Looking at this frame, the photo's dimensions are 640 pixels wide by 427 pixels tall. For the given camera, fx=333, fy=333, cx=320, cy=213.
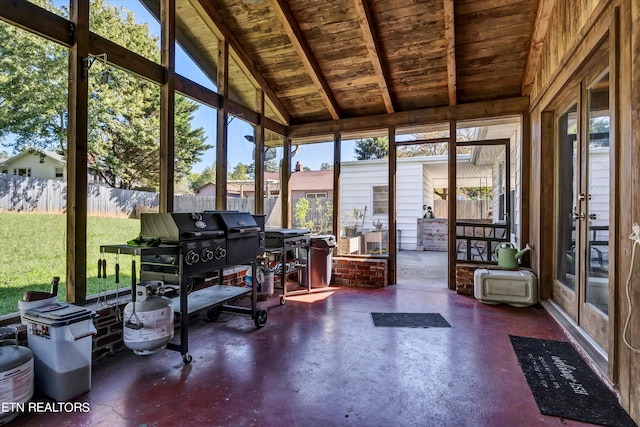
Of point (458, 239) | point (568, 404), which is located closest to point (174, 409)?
point (568, 404)

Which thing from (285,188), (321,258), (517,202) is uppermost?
(285,188)

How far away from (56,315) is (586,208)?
421 centimetres

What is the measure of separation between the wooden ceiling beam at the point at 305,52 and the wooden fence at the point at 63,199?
2357 mm

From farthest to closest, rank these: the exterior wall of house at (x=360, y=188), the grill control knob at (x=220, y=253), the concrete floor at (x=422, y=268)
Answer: the exterior wall of house at (x=360, y=188)
the concrete floor at (x=422, y=268)
the grill control knob at (x=220, y=253)

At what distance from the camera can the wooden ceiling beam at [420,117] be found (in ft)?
15.4

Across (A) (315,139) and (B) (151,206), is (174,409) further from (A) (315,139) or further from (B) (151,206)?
(A) (315,139)

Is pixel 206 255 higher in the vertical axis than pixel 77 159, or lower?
lower

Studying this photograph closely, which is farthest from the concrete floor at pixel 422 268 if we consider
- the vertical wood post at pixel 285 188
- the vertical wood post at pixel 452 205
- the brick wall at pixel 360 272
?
the vertical wood post at pixel 285 188

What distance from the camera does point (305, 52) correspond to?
4.46 m

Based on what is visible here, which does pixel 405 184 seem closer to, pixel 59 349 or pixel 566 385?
pixel 566 385

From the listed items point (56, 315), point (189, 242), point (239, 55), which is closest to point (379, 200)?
point (239, 55)

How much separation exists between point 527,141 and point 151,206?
4.87 m

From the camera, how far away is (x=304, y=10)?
405 centimetres

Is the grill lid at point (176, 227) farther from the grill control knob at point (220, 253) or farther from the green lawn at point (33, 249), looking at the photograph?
the green lawn at point (33, 249)
